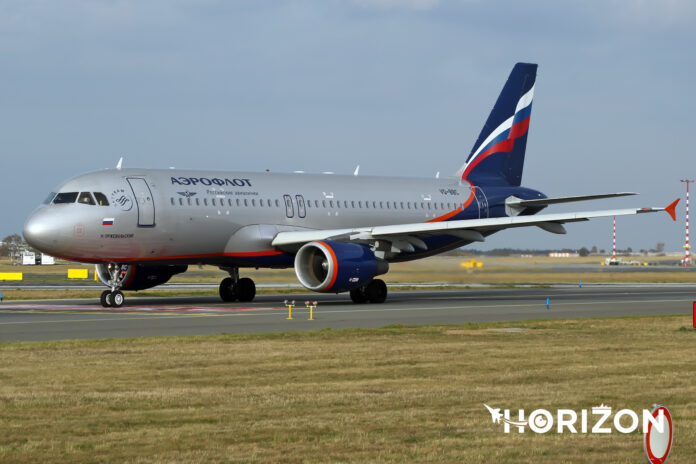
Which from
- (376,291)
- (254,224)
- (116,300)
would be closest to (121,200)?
(116,300)

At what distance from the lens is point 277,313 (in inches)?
1145

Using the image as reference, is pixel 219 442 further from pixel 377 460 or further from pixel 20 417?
pixel 20 417

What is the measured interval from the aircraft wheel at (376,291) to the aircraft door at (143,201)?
7.87m

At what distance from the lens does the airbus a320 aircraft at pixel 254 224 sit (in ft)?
102

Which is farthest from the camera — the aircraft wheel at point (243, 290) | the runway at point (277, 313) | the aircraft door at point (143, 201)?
the aircraft wheel at point (243, 290)

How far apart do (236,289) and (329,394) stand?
23390 mm

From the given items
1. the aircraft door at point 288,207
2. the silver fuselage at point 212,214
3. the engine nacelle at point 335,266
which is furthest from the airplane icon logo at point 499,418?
the aircraft door at point 288,207

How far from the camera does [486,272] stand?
1794 inches

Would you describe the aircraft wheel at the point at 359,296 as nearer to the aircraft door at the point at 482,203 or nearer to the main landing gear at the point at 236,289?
the main landing gear at the point at 236,289

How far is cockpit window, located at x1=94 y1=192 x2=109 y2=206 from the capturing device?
102ft

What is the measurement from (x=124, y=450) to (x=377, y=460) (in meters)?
2.47

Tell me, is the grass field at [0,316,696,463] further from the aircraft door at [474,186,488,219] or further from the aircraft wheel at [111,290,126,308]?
the aircraft door at [474,186,488,219]

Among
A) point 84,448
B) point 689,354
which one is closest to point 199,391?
point 84,448

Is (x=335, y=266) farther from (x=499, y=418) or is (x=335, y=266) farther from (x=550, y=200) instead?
(x=499, y=418)
